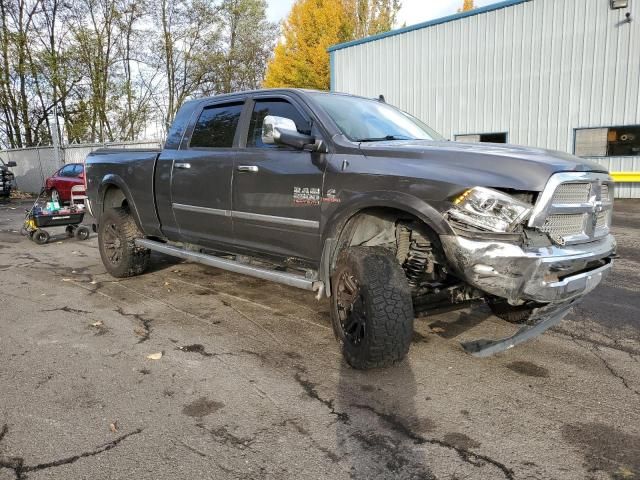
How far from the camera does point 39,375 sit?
3.45 m

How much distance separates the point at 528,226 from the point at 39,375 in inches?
131

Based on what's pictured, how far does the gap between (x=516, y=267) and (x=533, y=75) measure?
14.4 meters

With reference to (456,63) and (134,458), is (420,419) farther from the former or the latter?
(456,63)

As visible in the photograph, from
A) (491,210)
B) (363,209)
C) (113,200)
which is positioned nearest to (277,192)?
(363,209)

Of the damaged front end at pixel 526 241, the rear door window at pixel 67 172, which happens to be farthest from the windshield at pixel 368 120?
the rear door window at pixel 67 172

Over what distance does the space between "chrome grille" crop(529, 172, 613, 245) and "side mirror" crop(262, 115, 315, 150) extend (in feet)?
5.45

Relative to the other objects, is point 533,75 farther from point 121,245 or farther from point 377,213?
point 377,213

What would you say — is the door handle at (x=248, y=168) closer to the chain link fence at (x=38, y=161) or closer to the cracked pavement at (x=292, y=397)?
the cracked pavement at (x=292, y=397)

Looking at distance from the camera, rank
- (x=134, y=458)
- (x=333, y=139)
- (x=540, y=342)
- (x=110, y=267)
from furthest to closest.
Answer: (x=110, y=267) → (x=540, y=342) → (x=333, y=139) → (x=134, y=458)

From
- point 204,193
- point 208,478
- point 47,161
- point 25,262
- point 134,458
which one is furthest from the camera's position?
point 47,161

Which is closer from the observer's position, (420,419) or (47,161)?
(420,419)

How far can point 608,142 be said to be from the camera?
14492 mm

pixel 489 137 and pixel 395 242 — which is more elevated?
pixel 489 137

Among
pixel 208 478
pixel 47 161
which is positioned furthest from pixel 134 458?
pixel 47 161
